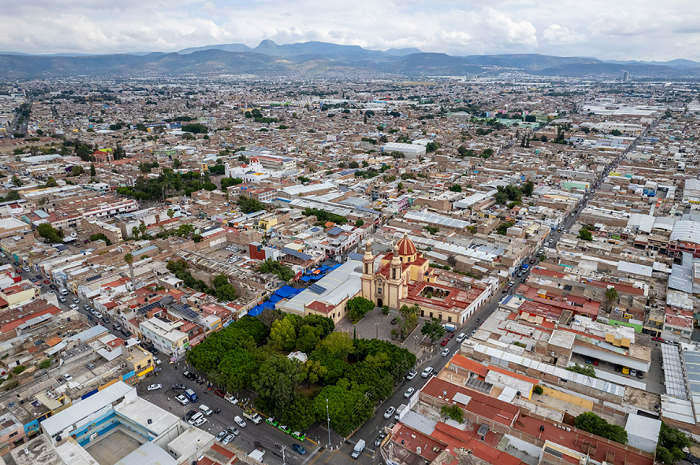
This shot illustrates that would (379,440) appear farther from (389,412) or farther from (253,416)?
(253,416)

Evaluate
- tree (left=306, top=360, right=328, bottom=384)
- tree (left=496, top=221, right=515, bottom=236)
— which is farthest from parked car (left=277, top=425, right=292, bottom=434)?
tree (left=496, top=221, right=515, bottom=236)

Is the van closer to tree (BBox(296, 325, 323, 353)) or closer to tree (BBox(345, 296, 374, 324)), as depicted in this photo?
tree (BBox(296, 325, 323, 353))

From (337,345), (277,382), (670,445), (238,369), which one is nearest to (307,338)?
(337,345)

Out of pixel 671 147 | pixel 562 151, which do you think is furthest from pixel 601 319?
pixel 671 147

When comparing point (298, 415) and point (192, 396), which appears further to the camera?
point (192, 396)

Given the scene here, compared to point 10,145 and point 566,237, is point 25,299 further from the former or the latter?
point 10,145

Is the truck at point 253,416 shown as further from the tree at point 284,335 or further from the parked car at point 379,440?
the parked car at point 379,440
